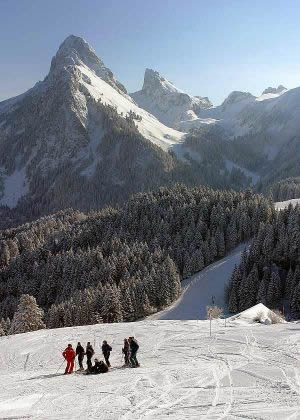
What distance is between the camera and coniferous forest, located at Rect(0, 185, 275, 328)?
98312mm

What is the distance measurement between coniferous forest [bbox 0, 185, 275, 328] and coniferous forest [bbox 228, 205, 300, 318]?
50.8ft

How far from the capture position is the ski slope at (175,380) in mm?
22812

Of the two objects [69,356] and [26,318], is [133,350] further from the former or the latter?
[26,318]

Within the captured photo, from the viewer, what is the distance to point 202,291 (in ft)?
374

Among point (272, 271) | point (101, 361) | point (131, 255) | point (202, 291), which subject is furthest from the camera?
point (131, 255)

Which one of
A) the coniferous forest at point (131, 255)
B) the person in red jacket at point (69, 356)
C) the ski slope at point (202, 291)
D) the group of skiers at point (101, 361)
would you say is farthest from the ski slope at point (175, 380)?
the ski slope at point (202, 291)

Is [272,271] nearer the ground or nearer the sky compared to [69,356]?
nearer the ground

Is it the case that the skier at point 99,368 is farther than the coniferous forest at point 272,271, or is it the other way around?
the coniferous forest at point 272,271

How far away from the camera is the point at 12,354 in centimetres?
4294

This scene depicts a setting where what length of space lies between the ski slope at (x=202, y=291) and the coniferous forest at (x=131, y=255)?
3.00m

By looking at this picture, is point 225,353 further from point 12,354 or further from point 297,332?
point 12,354

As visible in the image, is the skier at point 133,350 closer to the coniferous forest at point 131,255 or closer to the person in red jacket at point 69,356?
the person in red jacket at point 69,356

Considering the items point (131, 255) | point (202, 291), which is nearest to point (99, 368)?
point (202, 291)

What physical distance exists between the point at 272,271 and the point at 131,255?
127 ft
